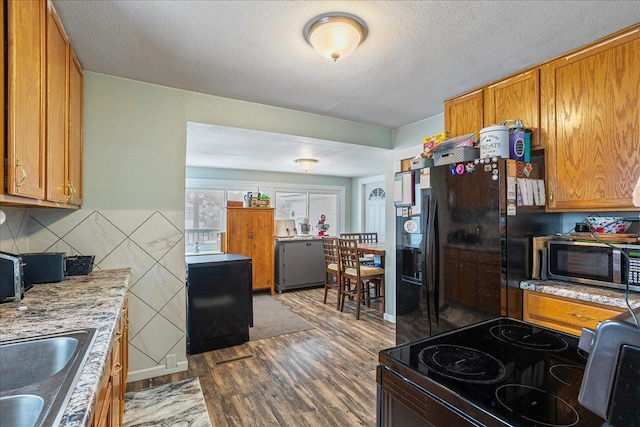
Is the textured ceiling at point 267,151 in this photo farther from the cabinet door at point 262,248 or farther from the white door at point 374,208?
the cabinet door at point 262,248

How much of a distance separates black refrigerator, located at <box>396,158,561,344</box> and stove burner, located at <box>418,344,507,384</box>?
3.96 feet

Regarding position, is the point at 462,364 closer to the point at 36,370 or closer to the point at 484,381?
the point at 484,381

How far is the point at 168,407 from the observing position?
209 centimetres

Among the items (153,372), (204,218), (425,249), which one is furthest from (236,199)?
(425,249)

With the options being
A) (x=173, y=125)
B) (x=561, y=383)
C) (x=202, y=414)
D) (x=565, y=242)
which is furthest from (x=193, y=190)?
(x=561, y=383)

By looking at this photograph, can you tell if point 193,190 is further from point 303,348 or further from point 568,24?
point 568,24

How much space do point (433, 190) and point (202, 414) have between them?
7.12ft

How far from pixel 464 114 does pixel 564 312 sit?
1.62m

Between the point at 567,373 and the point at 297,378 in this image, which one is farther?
the point at 297,378

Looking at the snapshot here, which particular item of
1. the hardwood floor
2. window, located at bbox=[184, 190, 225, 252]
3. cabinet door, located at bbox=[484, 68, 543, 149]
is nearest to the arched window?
window, located at bbox=[184, 190, 225, 252]

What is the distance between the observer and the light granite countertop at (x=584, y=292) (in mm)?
1625

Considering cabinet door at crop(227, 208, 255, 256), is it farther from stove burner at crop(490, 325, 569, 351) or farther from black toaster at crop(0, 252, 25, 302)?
stove burner at crop(490, 325, 569, 351)

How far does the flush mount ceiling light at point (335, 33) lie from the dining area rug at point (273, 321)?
9.17 feet

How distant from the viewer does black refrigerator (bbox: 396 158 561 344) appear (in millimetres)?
1969
